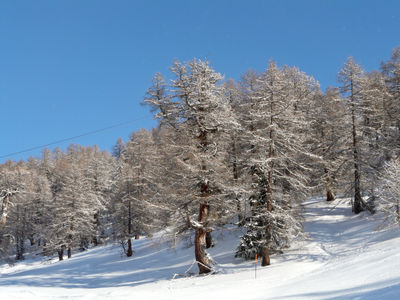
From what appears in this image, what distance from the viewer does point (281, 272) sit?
14.2 metres

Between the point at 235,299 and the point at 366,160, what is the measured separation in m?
17.6

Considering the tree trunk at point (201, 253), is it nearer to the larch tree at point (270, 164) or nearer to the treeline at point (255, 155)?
the treeline at point (255, 155)

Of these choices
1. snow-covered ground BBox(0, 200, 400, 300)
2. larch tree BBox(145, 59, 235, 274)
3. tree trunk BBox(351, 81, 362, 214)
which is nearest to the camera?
snow-covered ground BBox(0, 200, 400, 300)

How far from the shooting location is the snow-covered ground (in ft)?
30.1

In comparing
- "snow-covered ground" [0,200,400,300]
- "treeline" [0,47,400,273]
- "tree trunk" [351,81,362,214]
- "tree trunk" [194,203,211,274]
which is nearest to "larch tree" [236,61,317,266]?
"treeline" [0,47,400,273]

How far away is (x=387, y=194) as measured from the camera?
17922 millimetres

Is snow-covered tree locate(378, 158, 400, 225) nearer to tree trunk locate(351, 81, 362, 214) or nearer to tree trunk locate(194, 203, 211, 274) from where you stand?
tree trunk locate(351, 81, 362, 214)

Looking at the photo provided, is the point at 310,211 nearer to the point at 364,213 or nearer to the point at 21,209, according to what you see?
the point at 364,213

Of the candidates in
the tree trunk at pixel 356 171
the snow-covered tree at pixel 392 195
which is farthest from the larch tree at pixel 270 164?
the tree trunk at pixel 356 171

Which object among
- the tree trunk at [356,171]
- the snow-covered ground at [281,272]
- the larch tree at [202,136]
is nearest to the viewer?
the snow-covered ground at [281,272]

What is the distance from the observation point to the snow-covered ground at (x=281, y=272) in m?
9.19

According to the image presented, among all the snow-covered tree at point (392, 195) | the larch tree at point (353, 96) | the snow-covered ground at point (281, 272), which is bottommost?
the snow-covered ground at point (281, 272)

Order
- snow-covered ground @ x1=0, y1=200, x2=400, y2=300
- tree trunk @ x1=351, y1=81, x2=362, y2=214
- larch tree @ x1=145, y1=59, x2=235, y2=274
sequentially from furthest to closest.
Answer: tree trunk @ x1=351, y1=81, x2=362, y2=214 → larch tree @ x1=145, y1=59, x2=235, y2=274 → snow-covered ground @ x1=0, y1=200, x2=400, y2=300

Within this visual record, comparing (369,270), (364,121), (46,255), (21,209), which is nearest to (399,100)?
(364,121)
